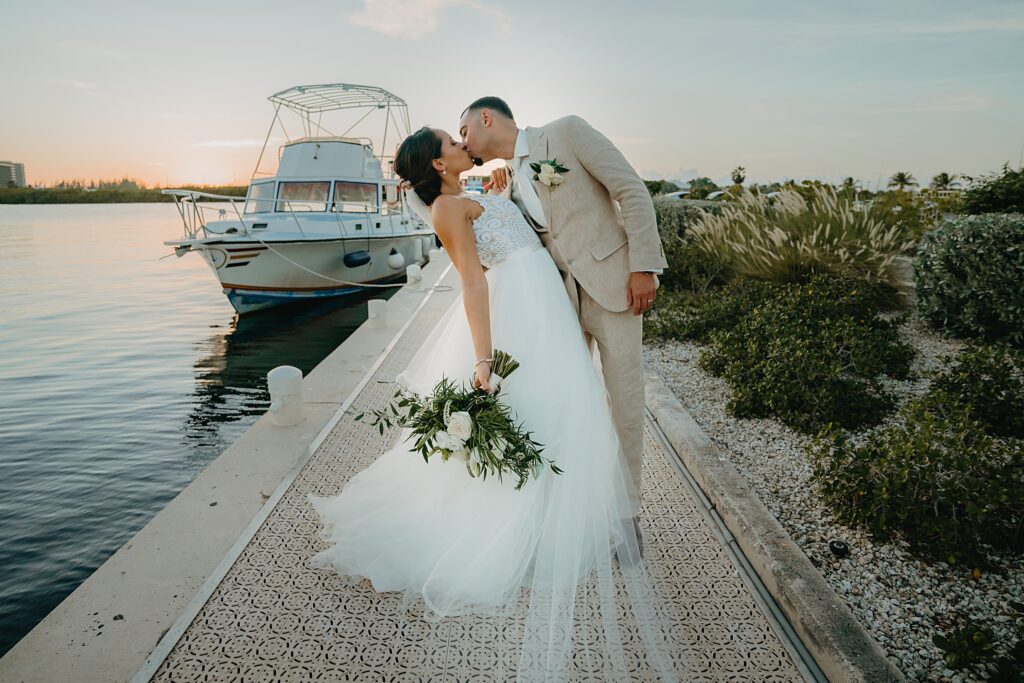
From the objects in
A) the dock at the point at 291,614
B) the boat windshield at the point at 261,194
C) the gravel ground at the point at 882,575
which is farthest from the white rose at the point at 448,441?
the boat windshield at the point at 261,194

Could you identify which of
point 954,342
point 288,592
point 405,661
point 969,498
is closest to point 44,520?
point 288,592

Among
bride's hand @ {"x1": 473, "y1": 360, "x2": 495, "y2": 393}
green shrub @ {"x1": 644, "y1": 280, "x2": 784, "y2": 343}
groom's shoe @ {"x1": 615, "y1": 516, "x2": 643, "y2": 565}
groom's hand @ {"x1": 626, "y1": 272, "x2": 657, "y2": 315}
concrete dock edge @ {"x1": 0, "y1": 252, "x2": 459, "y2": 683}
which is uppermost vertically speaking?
groom's hand @ {"x1": 626, "y1": 272, "x2": 657, "y2": 315}

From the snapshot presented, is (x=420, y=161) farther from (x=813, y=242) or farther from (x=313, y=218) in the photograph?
(x=313, y=218)

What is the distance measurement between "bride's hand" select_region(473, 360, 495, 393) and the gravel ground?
5.54 feet

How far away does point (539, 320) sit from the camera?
264cm

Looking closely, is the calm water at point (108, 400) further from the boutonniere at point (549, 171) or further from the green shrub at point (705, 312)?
the green shrub at point (705, 312)

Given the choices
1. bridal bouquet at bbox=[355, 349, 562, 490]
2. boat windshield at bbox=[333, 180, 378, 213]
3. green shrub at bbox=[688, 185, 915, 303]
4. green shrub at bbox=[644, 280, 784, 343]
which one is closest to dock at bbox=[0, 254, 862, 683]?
bridal bouquet at bbox=[355, 349, 562, 490]

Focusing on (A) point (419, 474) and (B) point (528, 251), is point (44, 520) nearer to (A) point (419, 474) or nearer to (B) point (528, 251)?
(A) point (419, 474)

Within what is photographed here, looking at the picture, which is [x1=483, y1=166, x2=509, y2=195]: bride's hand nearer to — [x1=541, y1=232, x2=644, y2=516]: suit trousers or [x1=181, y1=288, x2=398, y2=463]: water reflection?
[x1=541, y1=232, x2=644, y2=516]: suit trousers

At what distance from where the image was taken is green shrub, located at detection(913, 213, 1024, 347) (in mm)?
4832

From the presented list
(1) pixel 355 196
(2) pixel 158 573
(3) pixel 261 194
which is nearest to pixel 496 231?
(2) pixel 158 573

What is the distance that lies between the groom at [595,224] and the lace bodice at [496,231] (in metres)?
0.15

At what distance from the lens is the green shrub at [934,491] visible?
2545 millimetres

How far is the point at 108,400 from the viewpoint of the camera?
24.4 ft
